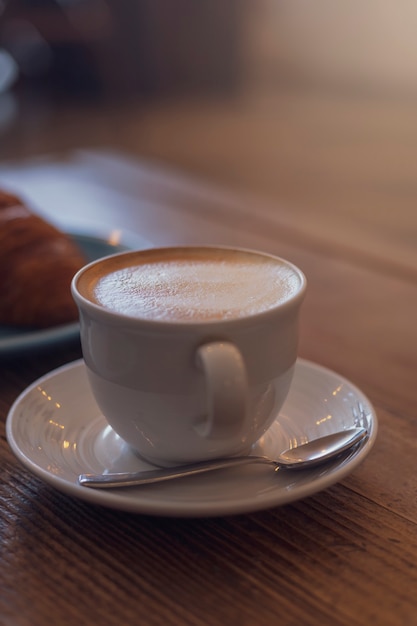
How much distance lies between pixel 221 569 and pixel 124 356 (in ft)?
0.50

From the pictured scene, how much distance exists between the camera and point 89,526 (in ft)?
1.63

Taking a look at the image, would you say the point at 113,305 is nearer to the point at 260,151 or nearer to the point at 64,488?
the point at 64,488

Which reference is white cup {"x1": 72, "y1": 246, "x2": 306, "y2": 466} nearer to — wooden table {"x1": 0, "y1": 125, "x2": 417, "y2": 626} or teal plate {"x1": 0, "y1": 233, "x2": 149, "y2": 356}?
wooden table {"x1": 0, "y1": 125, "x2": 417, "y2": 626}

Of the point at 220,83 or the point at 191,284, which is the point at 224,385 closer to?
the point at 191,284

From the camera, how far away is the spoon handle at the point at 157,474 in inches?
19.6

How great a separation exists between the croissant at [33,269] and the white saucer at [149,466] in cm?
22

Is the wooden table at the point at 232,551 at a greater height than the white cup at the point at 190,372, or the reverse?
the white cup at the point at 190,372

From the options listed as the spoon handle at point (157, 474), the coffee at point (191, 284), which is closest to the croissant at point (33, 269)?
the coffee at point (191, 284)

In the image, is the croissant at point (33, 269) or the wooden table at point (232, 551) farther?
the croissant at point (33, 269)

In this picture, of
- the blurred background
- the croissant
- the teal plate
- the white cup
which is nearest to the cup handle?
the white cup

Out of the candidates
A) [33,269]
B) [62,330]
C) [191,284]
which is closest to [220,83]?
[33,269]

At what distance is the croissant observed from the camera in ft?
2.89

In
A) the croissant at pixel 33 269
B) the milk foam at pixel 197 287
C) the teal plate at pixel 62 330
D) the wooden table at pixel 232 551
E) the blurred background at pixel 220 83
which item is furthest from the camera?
the blurred background at pixel 220 83

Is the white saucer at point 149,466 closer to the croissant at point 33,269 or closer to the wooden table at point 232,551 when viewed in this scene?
the wooden table at point 232,551
